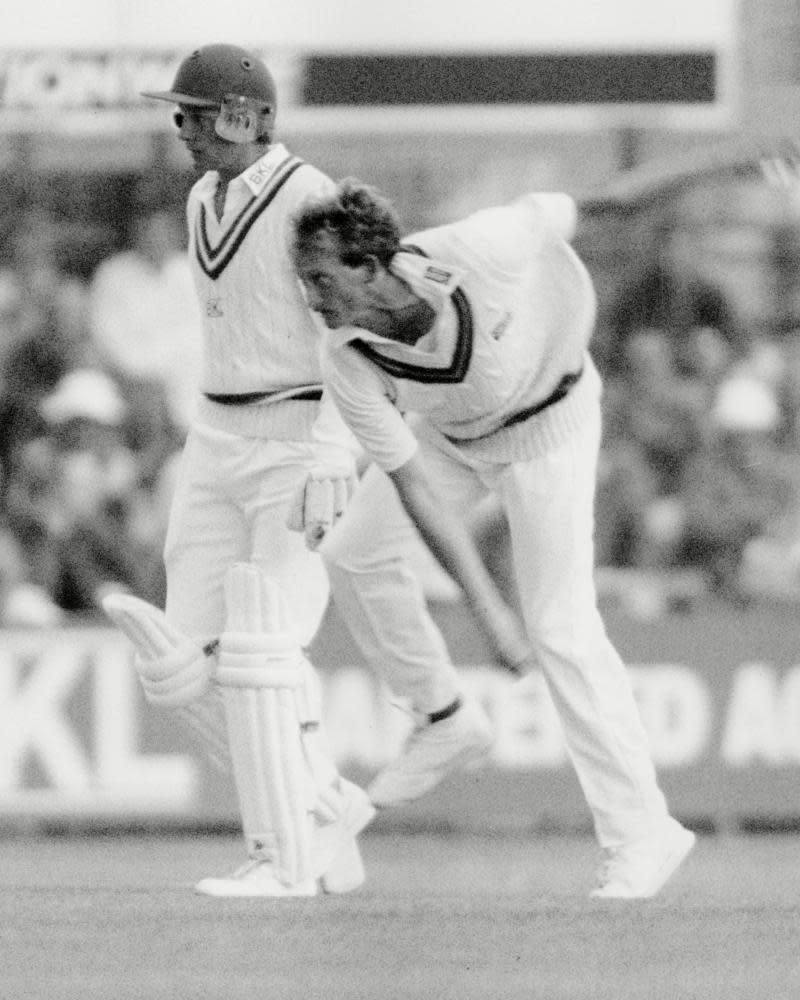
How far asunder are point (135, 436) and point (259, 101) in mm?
5829

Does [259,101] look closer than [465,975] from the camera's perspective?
No

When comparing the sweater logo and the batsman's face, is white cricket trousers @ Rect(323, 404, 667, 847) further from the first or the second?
the batsman's face

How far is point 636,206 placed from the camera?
6.95m

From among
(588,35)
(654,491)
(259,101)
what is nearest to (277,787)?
(259,101)

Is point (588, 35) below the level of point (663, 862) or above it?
above

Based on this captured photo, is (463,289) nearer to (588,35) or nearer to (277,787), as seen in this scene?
(277,787)

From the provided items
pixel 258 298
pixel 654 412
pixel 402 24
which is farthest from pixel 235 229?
pixel 402 24

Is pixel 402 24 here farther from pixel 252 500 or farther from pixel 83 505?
pixel 252 500

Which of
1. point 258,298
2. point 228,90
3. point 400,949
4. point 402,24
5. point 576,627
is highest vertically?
point 402,24

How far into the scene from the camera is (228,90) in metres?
6.26

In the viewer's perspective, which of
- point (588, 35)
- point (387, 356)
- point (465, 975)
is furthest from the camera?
point (588, 35)

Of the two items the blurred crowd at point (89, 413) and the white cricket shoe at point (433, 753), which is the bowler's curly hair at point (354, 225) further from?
the blurred crowd at point (89, 413)

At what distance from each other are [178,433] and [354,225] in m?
6.53

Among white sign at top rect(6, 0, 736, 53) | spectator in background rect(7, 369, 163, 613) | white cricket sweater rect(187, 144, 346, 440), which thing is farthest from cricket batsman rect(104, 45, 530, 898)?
white sign at top rect(6, 0, 736, 53)
